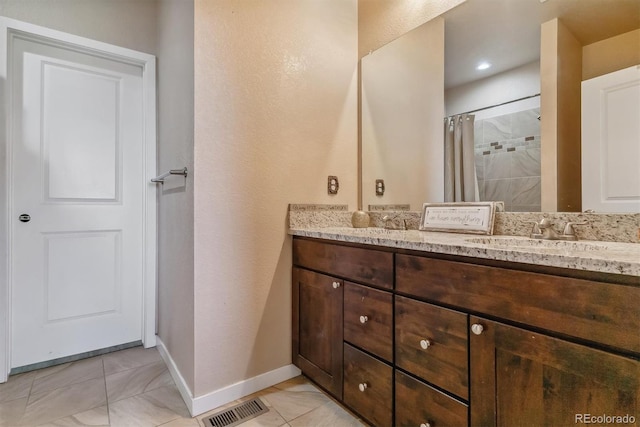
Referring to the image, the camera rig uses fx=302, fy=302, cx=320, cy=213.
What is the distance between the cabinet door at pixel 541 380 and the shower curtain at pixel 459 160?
31.1 inches

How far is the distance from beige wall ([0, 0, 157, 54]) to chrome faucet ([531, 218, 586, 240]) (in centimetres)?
258

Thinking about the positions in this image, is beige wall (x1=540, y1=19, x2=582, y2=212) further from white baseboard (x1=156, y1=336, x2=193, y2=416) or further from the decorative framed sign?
white baseboard (x1=156, y1=336, x2=193, y2=416)

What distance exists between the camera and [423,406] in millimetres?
1026

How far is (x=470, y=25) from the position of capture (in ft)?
4.98

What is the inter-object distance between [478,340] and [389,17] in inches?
74.0

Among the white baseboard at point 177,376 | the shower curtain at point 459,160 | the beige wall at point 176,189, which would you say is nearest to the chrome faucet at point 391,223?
the shower curtain at point 459,160

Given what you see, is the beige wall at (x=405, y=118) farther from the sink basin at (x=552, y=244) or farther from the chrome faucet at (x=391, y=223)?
the sink basin at (x=552, y=244)

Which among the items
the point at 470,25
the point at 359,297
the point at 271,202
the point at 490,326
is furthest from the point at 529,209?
the point at 271,202

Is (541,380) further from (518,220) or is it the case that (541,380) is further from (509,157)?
(509,157)

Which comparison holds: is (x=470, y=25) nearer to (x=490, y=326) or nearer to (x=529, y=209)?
(x=529, y=209)

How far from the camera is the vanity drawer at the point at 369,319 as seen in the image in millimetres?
1155

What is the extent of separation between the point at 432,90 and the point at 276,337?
161cm

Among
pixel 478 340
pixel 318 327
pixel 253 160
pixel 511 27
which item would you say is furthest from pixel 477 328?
pixel 511 27

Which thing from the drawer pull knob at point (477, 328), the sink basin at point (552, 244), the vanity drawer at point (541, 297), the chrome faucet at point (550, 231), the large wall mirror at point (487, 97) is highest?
the large wall mirror at point (487, 97)
